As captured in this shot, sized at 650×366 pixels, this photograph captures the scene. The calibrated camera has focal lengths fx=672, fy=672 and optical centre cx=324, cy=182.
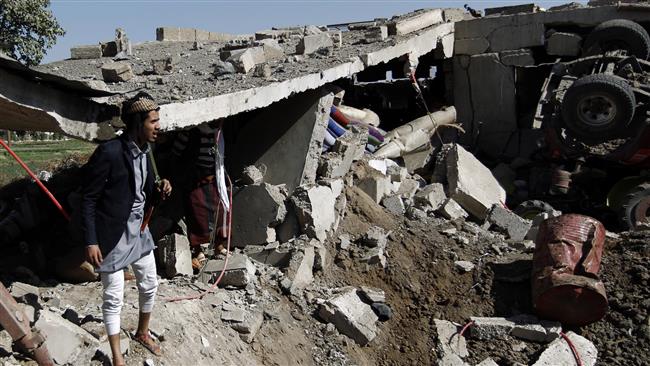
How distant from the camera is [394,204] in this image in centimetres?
789

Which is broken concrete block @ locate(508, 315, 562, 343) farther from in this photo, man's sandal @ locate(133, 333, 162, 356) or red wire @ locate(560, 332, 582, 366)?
man's sandal @ locate(133, 333, 162, 356)

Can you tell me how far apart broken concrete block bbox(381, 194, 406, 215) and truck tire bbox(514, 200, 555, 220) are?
2.00 meters

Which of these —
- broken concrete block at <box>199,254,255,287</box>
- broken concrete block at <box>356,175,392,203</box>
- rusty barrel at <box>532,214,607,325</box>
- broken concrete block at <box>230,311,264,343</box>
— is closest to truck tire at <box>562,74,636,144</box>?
rusty barrel at <box>532,214,607,325</box>

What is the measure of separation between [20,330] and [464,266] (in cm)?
440

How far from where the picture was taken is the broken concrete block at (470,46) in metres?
11.7

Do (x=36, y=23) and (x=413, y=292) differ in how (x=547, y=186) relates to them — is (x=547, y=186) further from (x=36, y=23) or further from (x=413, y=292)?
(x=36, y=23)

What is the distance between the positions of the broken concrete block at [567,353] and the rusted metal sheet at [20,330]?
12.4ft

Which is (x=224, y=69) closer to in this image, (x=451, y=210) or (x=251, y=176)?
(x=251, y=176)

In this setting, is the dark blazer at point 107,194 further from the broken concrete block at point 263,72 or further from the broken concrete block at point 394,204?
the broken concrete block at point 394,204

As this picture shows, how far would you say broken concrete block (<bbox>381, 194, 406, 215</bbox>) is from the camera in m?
7.82

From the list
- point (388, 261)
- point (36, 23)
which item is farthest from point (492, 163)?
point (36, 23)

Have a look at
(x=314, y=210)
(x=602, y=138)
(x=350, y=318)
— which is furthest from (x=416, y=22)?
(x=350, y=318)

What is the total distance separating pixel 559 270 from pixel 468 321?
3.05ft

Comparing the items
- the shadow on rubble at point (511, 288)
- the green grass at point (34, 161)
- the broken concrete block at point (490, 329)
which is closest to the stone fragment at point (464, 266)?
the shadow on rubble at point (511, 288)
